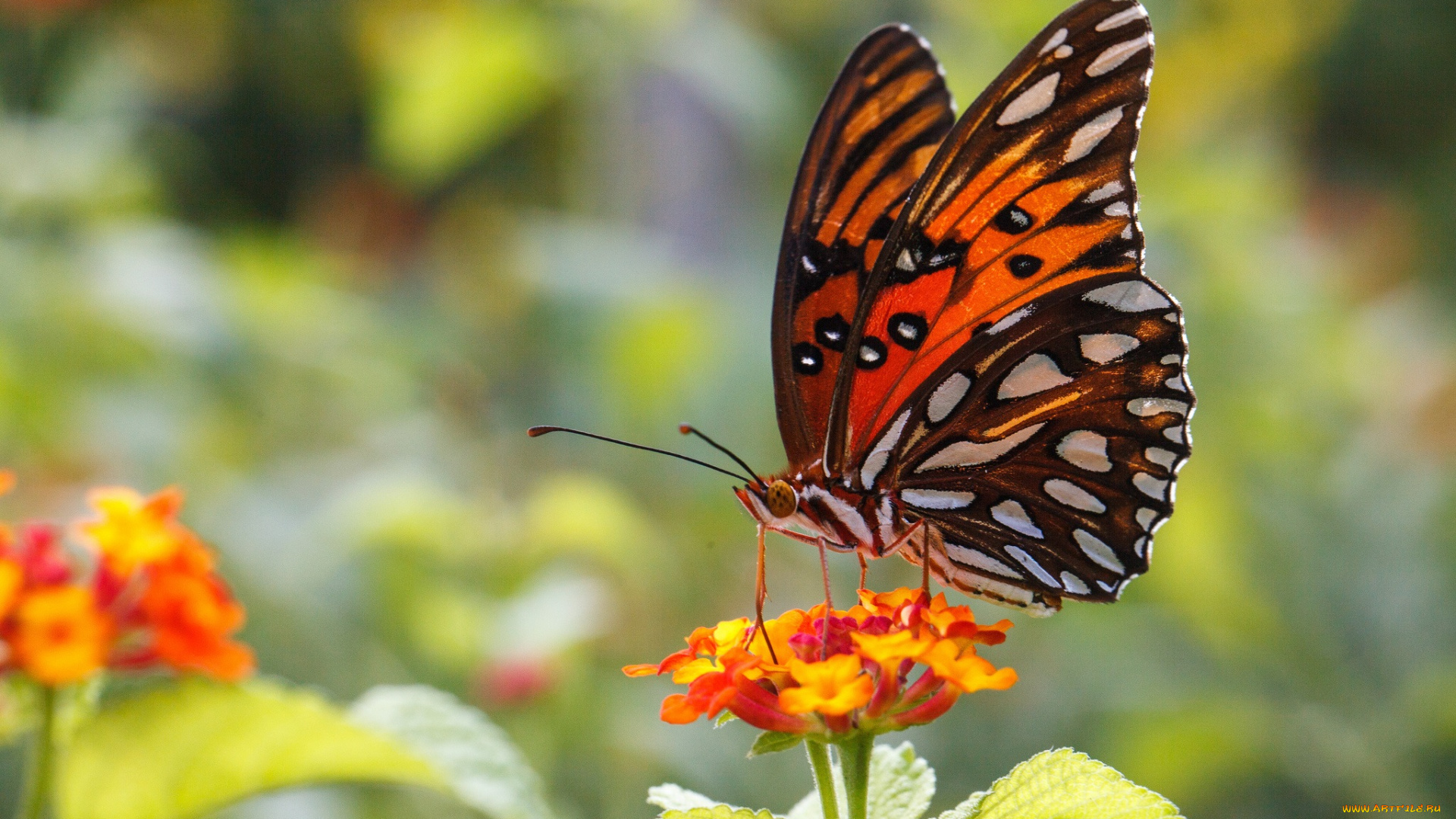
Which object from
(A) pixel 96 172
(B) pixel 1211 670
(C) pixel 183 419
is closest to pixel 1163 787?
(B) pixel 1211 670

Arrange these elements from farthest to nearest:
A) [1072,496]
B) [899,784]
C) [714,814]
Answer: [1072,496]
[899,784]
[714,814]

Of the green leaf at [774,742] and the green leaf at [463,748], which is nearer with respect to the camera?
the green leaf at [774,742]

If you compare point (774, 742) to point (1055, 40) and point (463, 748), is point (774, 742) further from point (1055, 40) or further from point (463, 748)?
point (1055, 40)

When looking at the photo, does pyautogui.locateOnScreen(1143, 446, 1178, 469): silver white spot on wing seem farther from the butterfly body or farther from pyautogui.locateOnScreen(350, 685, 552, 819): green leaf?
pyautogui.locateOnScreen(350, 685, 552, 819): green leaf

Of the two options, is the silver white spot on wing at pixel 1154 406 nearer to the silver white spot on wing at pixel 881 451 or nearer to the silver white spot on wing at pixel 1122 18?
the silver white spot on wing at pixel 881 451

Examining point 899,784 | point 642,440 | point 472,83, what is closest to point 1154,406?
point 899,784

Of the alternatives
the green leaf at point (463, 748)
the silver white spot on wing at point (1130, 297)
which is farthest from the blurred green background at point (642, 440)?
the silver white spot on wing at point (1130, 297)

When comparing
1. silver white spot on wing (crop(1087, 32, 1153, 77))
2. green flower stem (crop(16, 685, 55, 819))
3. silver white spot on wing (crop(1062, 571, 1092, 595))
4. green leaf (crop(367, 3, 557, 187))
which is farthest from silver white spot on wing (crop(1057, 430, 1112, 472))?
green leaf (crop(367, 3, 557, 187))
